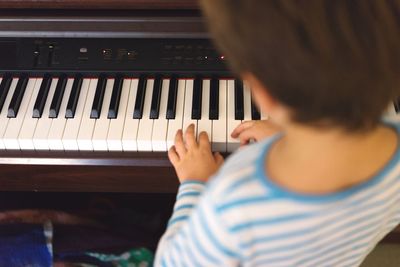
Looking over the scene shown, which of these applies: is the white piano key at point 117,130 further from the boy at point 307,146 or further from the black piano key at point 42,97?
the boy at point 307,146

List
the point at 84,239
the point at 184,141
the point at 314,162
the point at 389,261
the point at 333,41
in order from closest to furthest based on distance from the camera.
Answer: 1. the point at 333,41
2. the point at 314,162
3. the point at 184,141
4. the point at 84,239
5. the point at 389,261

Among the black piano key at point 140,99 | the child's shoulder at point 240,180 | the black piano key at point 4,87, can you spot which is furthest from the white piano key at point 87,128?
the child's shoulder at point 240,180

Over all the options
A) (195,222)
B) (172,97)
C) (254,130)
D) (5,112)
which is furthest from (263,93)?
(5,112)

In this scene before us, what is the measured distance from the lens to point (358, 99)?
568 mm

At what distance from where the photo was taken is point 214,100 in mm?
1163

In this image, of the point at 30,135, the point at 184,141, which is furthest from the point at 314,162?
the point at 30,135

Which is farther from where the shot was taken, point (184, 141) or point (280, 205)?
point (184, 141)

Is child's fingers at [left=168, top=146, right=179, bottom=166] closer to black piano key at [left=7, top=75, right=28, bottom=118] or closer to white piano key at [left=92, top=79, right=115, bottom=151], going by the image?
white piano key at [left=92, top=79, right=115, bottom=151]

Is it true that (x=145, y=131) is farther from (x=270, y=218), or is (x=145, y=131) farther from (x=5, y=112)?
(x=270, y=218)

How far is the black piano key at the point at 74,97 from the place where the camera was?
1156 mm

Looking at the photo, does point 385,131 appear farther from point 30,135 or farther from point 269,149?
point 30,135

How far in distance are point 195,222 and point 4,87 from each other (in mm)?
722

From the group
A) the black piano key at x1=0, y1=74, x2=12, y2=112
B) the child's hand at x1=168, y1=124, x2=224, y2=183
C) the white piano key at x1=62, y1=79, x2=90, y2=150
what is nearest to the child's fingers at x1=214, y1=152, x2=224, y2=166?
the child's hand at x1=168, y1=124, x2=224, y2=183

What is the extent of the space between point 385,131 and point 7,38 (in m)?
0.91
